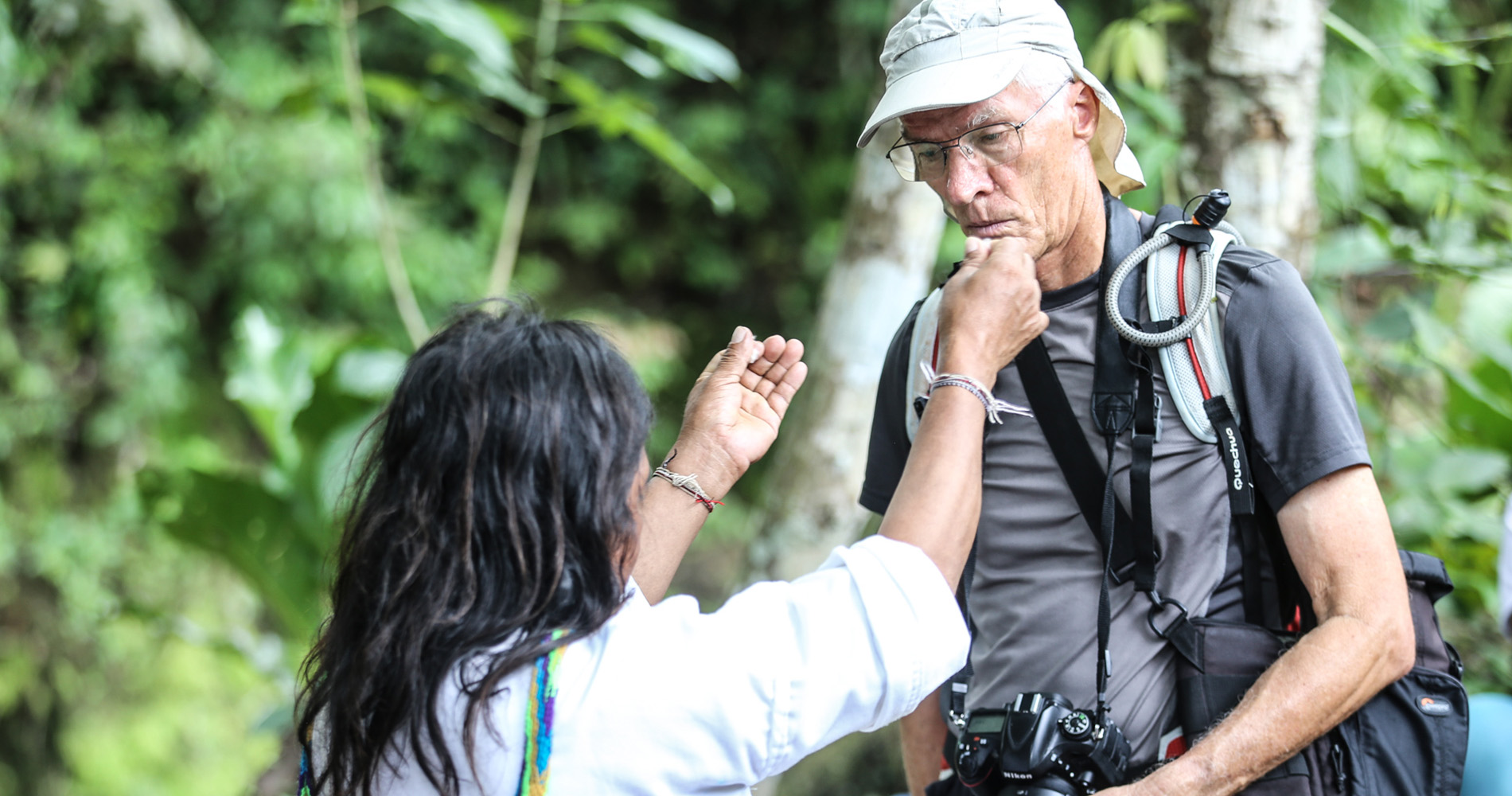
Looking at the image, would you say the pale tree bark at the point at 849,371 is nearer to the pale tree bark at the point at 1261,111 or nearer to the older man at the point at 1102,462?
the pale tree bark at the point at 1261,111

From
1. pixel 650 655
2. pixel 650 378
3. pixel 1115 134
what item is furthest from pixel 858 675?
pixel 650 378

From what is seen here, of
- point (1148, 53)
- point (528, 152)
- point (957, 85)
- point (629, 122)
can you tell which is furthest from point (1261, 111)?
point (528, 152)

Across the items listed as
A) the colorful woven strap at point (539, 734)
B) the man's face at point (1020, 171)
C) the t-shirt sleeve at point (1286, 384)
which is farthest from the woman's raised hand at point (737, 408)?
the t-shirt sleeve at point (1286, 384)

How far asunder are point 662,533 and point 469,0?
2497 millimetres

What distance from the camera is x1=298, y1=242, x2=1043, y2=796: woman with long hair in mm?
977

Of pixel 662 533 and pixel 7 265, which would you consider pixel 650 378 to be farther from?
pixel 662 533

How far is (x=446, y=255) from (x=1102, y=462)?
13.6 feet

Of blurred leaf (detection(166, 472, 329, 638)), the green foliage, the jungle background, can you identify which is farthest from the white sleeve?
blurred leaf (detection(166, 472, 329, 638))

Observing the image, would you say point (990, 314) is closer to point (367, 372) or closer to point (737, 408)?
point (737, 408)

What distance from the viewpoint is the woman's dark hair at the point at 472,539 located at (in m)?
1.00

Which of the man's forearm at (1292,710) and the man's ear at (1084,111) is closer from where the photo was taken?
the man's forearm at (1292,710)

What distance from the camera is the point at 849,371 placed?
2576 mm

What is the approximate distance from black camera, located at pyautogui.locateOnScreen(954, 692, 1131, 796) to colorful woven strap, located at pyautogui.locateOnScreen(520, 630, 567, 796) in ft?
1.84

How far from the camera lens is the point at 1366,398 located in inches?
105
